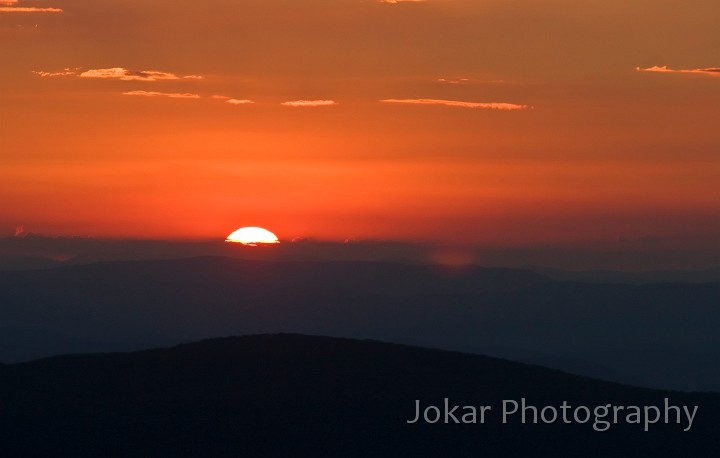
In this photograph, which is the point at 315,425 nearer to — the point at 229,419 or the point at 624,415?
the point at 229,419

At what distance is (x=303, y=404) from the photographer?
36.0m

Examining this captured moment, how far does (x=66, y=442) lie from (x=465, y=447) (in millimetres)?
11514

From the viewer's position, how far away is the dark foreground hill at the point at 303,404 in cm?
3275

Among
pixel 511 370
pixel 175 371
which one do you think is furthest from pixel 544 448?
pixel 175 371

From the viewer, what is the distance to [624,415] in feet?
123

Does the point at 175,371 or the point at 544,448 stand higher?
the point at 175,371

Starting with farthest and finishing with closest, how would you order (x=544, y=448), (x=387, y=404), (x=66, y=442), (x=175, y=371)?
1. (x=175, y=371)
2. (x=387, y=404)
3. (x=544, y=448)
4. (x=66, y=442)

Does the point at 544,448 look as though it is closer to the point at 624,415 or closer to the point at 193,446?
the point at 624,415

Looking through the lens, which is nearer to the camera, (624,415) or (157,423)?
(157,423)

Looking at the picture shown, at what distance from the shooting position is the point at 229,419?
3441cm

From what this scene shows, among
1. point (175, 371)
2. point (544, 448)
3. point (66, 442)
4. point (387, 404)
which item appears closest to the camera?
point (66, 442)

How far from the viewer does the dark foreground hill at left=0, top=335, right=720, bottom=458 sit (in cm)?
3275

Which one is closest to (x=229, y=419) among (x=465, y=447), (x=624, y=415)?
(x=465, y=447)

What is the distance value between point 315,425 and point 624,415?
34.3ft
